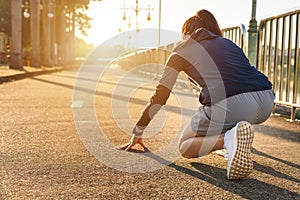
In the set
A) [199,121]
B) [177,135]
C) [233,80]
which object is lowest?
[177,135]

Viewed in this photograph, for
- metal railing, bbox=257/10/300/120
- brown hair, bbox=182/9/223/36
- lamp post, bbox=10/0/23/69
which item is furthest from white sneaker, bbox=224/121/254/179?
lamp post, bbox=10/0/23/69

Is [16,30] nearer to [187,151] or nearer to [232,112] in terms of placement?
[187,151]

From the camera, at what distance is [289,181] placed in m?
3.54

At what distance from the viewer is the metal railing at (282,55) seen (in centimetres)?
757

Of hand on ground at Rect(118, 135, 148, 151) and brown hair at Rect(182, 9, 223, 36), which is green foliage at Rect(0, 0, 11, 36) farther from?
brown hair at Rect(182, 9, 223, 36)

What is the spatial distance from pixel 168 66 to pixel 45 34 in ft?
115

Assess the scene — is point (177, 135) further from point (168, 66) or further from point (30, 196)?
point (30, 196)

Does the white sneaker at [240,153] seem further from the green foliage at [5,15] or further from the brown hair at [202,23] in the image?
the green foliage at [5,15]

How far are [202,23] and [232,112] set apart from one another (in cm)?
78

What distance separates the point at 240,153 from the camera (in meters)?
3.49

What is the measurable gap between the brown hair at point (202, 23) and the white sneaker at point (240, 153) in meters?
0.98

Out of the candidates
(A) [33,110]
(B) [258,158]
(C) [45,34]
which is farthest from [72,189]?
(C) [45,34]

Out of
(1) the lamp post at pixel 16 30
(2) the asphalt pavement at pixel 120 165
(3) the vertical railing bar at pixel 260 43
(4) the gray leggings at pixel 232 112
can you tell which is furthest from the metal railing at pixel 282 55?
(1) the lamp post at pixel 16 30

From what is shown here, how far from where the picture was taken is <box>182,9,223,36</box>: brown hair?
418 cm
